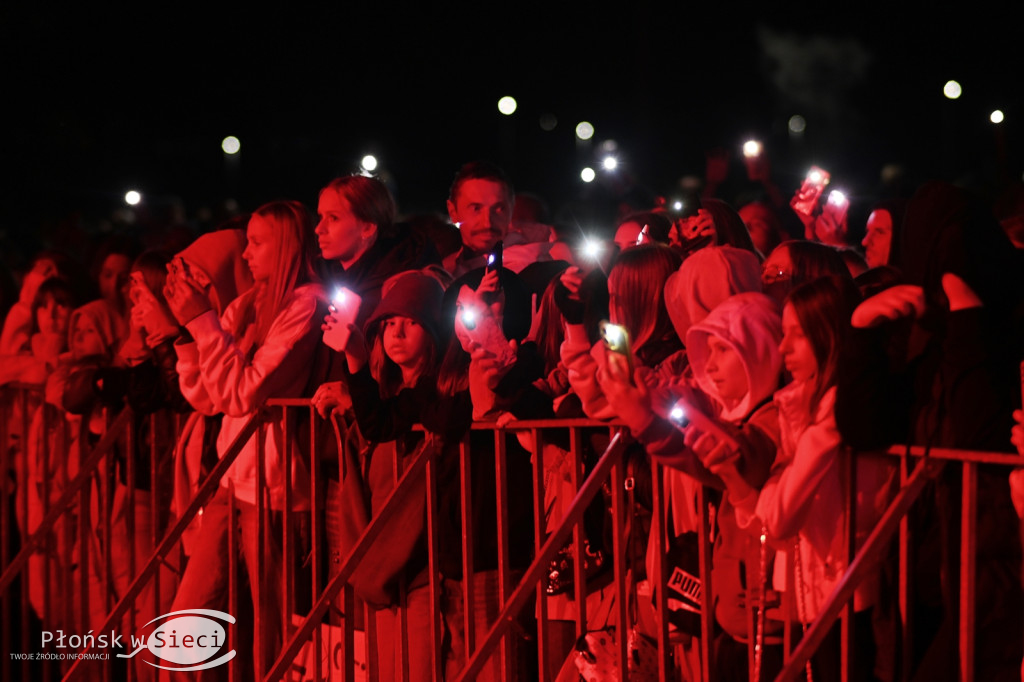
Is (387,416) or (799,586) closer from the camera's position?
(799,586)

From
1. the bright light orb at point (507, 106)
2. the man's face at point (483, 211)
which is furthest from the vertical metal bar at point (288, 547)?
the bright light orb at point (507, 106)

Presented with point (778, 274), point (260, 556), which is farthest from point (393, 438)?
point (778, 274)

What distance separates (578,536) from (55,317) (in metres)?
4.91

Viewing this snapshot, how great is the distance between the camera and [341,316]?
521 centimetres

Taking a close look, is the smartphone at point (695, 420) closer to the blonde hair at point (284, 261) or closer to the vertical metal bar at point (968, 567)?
the vertical metal bar at point (968, 567)

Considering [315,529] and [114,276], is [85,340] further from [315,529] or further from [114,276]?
[315,529]

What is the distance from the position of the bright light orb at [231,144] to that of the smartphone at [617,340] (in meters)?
19.9

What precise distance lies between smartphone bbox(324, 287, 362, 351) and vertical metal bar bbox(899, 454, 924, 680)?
2.49 metres

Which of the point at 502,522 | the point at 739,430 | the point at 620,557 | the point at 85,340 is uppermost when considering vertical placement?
the point at 85,340

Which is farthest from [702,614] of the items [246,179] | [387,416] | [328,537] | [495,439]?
[246,179]

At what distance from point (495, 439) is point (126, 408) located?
2.76 m

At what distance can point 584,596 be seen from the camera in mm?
4320

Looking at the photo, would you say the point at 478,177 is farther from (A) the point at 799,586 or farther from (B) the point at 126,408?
Answer: (A) the point at 799,586

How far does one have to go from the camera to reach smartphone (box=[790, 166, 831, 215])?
268 inches
